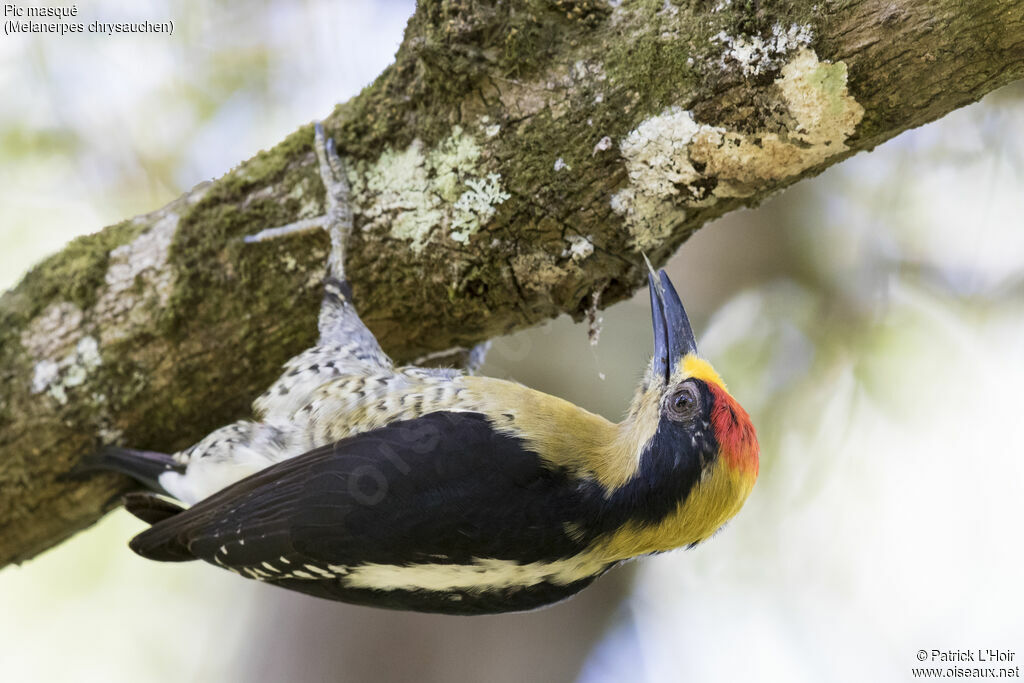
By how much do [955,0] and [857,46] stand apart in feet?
0.85

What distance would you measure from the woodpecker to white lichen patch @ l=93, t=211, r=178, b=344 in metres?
0.42

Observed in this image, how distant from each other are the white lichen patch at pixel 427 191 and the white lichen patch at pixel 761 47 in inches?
32.7

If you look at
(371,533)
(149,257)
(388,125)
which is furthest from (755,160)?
(149,257)

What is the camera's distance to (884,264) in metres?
4.46

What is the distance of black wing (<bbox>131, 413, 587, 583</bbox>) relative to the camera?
301 centimetres

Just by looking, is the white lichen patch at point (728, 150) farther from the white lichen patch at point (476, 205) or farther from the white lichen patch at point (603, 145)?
the white lichen patch at point (476, 205)

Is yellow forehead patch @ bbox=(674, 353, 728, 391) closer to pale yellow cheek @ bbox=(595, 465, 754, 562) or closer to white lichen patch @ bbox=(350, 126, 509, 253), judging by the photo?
pale yellow cheek @ bbox=(595, 465, 754, 562)

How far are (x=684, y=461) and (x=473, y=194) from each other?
130 cm

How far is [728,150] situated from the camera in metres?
2.71

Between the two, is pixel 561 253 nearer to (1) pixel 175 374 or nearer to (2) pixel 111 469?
(1) pixel 175 374

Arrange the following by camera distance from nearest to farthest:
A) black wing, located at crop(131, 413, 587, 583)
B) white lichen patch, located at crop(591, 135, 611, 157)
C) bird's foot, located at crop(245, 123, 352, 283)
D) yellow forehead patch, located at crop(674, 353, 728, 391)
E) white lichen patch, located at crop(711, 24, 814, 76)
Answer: white lichen patch, located at crop(711, 24, 814, 76), white lichen patch, located at crop(591, 135, 611, 157), black wing, located at crop(131, 413, 587, 583), bird's foot, located at crop(245, 123, 352, 283), yellow forehead patch, located at crop(674, 353, 728, 391)

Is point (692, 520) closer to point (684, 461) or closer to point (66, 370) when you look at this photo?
point (684, 461)

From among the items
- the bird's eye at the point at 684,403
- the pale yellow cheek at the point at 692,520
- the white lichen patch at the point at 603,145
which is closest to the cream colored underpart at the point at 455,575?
the pale yellow cheek at the point at 692,520

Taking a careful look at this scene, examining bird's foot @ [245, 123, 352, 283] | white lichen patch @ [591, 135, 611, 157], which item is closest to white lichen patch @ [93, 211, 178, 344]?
bird's foot @ [245, 123, 352, 283]
